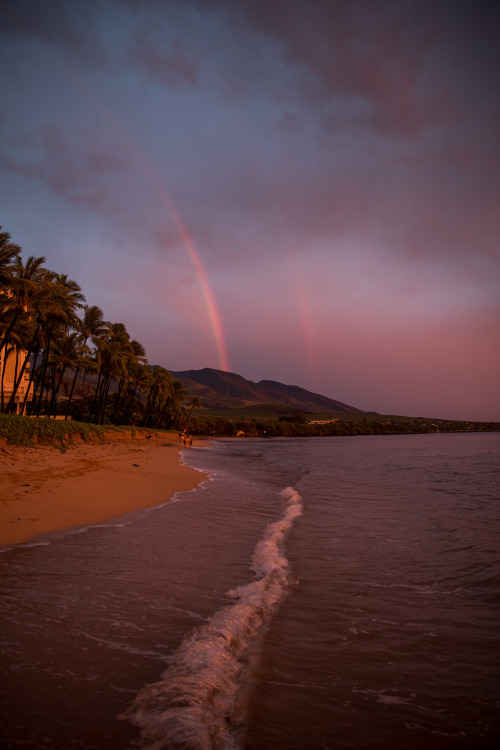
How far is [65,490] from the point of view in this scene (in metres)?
13.3

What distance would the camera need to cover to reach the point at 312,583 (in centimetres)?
682

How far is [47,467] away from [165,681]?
54.4ft

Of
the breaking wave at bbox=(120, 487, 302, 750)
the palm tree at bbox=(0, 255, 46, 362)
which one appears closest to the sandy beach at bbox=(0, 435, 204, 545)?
the breaking wave at bbox=(120, 487, 302, 750)

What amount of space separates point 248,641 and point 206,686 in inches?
42.5

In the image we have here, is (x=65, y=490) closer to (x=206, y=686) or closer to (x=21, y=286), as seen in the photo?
(x=206, y=686)

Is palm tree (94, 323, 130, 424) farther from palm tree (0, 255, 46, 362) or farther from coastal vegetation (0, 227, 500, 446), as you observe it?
palm tree (0, 255, 46, 362)

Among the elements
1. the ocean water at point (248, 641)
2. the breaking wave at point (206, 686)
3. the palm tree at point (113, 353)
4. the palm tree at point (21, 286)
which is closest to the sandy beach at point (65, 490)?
the ocean water at point (248, 641)

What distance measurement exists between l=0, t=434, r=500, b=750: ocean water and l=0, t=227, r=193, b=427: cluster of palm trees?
3178 cm

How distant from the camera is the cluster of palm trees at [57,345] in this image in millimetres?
35594

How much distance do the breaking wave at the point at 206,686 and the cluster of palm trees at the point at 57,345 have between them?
1366 inches

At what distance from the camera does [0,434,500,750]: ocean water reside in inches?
131

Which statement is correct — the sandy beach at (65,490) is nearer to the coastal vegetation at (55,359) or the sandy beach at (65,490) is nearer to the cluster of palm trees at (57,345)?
the coastal vegetation at (55,359)

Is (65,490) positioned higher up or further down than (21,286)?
further down

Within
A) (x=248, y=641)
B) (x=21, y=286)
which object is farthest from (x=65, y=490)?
(x=21, y=286)
